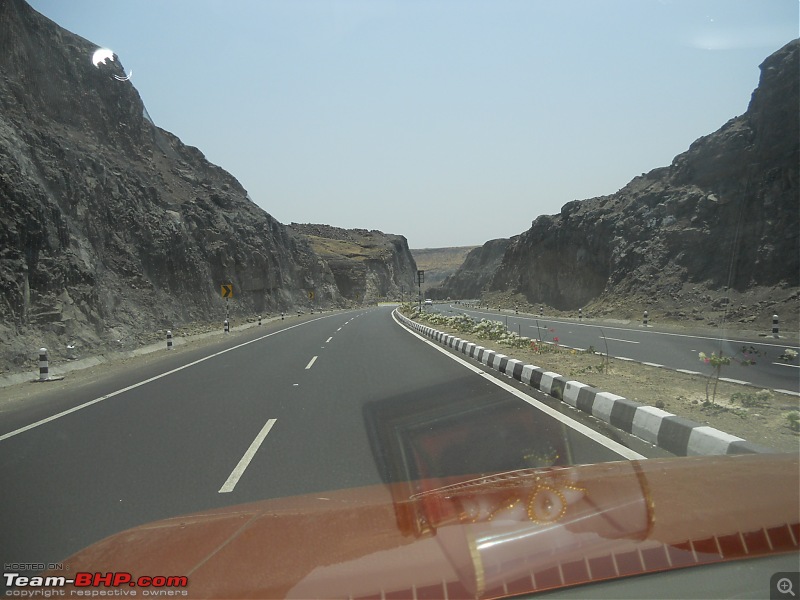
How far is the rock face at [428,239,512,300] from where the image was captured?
432 feet

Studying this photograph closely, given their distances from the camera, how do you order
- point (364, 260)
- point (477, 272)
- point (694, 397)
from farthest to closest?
point (477, 272) → point (364, 260) → point (694, 397)

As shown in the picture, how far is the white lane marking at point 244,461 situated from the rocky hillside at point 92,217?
39.2ft

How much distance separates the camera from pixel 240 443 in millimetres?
7125

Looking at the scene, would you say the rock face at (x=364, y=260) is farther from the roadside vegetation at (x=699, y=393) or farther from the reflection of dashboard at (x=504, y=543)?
the reflection of dashboard at (x=504, y=543)

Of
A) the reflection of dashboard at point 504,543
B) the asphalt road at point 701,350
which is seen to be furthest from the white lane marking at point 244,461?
the asphalt road at point 701,350

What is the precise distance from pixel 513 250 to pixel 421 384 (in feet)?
230

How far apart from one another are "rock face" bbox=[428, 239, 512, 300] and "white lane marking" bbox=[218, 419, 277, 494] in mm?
119924

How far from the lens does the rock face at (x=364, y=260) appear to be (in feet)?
341

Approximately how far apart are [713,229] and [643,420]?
3685cm

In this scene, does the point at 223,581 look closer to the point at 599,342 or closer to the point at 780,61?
the point at 599,342

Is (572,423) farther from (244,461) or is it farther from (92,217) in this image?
(92,217)

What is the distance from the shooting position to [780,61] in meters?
34.5

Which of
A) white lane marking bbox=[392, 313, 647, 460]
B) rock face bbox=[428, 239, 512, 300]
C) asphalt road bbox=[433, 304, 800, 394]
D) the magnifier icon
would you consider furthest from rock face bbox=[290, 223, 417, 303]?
the magnifier icon

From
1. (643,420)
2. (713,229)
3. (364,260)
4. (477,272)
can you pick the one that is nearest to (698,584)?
(643,420)
